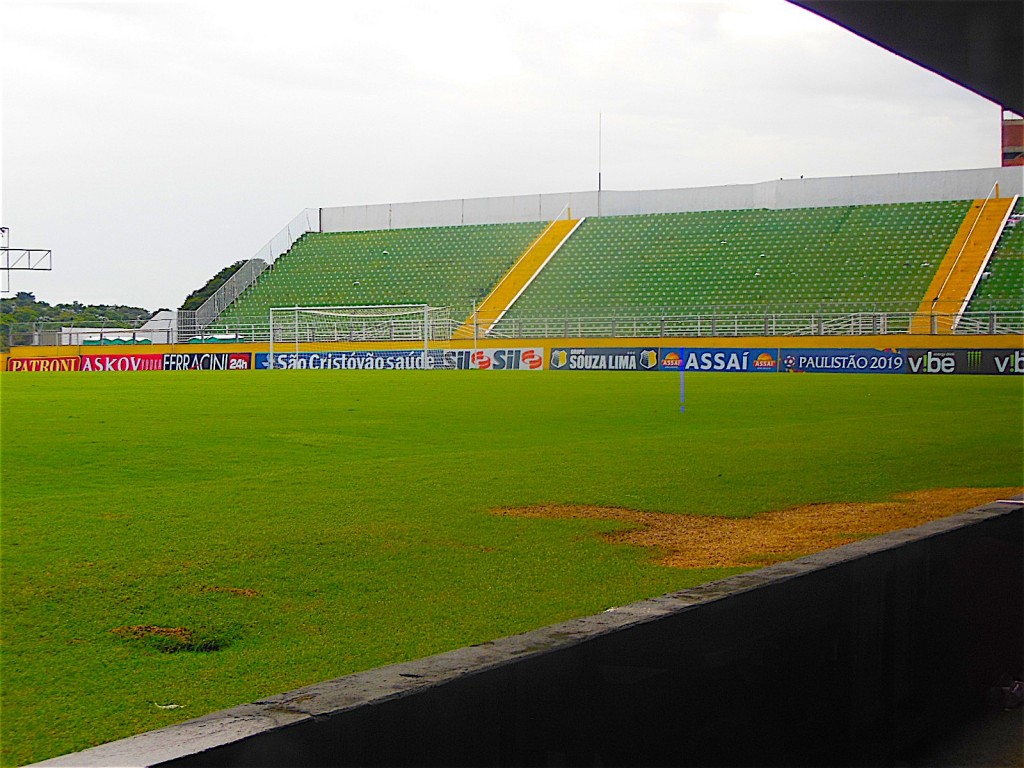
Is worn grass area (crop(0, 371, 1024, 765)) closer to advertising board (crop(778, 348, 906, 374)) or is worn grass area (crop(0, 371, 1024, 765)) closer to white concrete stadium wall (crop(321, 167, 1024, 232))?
advertising board (crop(778, 348, 906, 374))

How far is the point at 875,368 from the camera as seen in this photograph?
3469 centimetres

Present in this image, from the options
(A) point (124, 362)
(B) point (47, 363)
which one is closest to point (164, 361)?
(A) point (124, 362)

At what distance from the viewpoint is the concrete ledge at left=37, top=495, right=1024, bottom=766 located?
2562mm

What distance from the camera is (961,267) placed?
1684 inches

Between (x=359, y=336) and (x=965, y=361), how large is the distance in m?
21.9

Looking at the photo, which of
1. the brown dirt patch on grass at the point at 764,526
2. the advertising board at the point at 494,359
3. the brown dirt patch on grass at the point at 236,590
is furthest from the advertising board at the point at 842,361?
the brown dirt patch on grass at the point at 236,590

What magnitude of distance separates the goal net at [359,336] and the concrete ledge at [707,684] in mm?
35165

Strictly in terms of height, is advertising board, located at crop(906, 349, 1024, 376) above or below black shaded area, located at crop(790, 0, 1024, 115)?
A: below

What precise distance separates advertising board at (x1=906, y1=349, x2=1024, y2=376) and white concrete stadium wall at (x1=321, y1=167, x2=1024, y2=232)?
15.0 m

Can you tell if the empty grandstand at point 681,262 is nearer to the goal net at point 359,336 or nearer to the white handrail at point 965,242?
the white handrail at point 965,242

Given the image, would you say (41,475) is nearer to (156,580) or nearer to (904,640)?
(156,580)

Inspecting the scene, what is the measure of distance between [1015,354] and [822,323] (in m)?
7.83

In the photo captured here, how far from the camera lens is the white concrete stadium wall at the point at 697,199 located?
50188mm

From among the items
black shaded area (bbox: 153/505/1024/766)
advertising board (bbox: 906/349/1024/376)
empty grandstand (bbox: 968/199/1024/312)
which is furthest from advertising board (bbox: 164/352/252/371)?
black shaded area (bbox: 153/505/1024/766)
